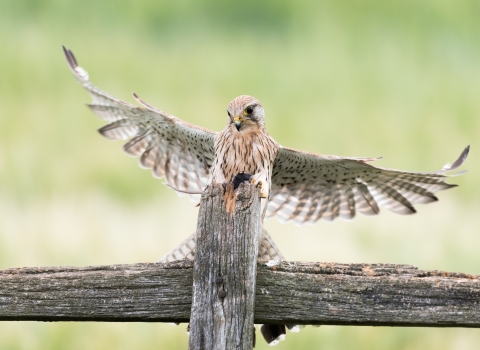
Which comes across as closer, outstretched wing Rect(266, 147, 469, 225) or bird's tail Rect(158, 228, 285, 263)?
bird's tail Rect(158, 228, 285, 263)

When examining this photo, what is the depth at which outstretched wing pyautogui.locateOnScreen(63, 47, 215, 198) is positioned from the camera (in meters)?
4.50

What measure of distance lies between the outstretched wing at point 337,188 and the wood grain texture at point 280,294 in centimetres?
161

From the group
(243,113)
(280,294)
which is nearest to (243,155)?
(243,113)

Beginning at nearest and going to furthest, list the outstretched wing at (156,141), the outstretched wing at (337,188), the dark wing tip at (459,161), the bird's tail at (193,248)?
1. the dark wing tip at (459,161)
2. the bird's tail at (193,248)
3. the outstretched wing at (337,188)
4. the outstretched wing at (156,141)

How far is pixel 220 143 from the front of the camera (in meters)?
4.23

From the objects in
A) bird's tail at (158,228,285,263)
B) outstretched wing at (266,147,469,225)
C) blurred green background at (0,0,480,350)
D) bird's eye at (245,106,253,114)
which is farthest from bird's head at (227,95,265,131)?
blurred green background at (0,0,480,350)

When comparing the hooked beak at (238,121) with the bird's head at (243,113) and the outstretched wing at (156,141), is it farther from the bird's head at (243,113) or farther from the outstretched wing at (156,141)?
the outstretched wing at (156,141)

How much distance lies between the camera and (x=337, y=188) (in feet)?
14.5

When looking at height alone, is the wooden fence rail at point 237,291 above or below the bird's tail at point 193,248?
below

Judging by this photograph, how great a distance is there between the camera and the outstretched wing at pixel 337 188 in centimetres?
410

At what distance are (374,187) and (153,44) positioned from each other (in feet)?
8.85

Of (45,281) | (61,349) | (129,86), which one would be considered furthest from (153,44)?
(45,281)

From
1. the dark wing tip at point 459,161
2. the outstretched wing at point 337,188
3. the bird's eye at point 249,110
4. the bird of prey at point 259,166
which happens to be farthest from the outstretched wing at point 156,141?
the dark wing tip at point 459,161

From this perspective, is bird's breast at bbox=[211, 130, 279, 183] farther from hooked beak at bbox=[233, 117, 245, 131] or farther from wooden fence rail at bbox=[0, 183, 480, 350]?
wooden fence rail at bbox=[0, 183, 480, 350]
